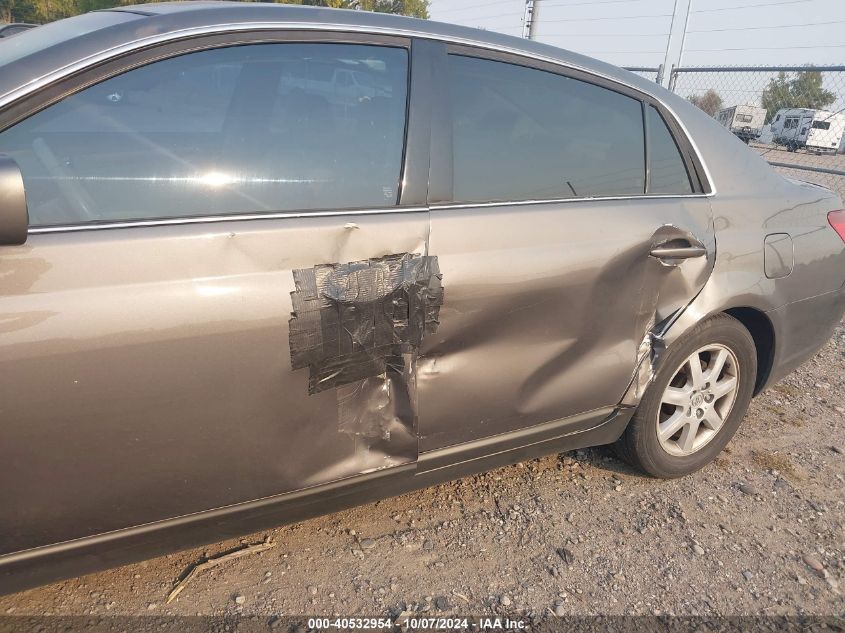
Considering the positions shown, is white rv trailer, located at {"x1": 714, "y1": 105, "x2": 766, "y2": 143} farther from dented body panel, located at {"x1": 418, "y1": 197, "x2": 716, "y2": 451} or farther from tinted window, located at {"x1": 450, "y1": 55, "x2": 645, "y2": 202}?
dented body panel, located at {"x1": 418, "y1": 197, "x2": 716, "y2": 451}

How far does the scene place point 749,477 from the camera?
287 centimetres

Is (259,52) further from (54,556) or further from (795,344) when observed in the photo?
(795,344)

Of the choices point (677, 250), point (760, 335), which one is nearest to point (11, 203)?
point (677, 250)

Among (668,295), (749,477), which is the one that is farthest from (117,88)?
(749,477)

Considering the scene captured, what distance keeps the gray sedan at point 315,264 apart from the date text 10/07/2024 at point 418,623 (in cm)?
35

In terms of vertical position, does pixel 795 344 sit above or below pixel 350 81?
below

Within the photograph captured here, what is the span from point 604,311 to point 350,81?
1170mm

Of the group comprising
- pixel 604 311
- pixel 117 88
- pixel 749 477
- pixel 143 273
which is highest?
pixel 117 88

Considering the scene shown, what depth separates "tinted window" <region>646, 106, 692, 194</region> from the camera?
250 cm

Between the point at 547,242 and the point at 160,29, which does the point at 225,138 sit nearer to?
the point at 160,29

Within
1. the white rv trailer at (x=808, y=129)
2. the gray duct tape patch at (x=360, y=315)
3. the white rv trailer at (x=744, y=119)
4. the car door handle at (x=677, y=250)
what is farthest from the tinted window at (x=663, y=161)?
the white rv trailer at (x=744, y=119)

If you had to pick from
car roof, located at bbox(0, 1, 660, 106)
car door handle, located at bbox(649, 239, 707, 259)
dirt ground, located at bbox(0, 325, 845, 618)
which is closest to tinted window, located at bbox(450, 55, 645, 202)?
car roof, located at bbox(0, 1, 660, 106)

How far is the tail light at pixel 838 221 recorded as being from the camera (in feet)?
9.58

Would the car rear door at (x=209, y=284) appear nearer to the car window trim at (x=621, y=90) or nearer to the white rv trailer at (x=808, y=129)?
the car window trim at (x=621, y=90)
